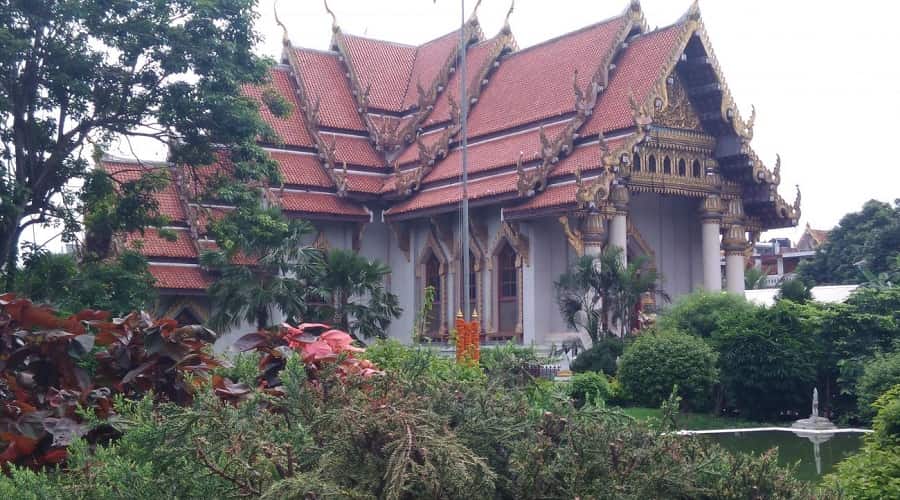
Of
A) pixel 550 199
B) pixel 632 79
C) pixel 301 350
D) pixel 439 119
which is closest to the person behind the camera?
pixel 301 350

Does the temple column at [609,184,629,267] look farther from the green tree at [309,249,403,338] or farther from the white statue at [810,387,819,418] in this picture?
the white statue at [810,387,819,418]

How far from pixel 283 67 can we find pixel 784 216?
51.7 ft

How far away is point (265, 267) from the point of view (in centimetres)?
2631

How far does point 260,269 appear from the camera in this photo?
2652 cm

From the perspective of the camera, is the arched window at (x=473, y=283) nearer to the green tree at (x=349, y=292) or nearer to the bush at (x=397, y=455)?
the green tree at (x=349, y=292)

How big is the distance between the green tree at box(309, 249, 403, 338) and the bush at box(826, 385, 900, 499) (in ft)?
62.9

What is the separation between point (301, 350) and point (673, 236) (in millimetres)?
27741

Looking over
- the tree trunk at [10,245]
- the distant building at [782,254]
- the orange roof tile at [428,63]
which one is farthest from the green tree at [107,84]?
the distant building at [782,254]

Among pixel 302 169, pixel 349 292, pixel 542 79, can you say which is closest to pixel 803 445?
pixel 349 292

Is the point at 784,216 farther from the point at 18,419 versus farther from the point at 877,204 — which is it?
the point at 18,419

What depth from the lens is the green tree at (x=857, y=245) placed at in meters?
40.6

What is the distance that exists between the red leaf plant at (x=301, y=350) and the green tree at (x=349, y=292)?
21070 mm

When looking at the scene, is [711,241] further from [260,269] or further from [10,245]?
[10,245]

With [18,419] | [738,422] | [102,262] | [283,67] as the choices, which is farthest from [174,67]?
[18,419]
